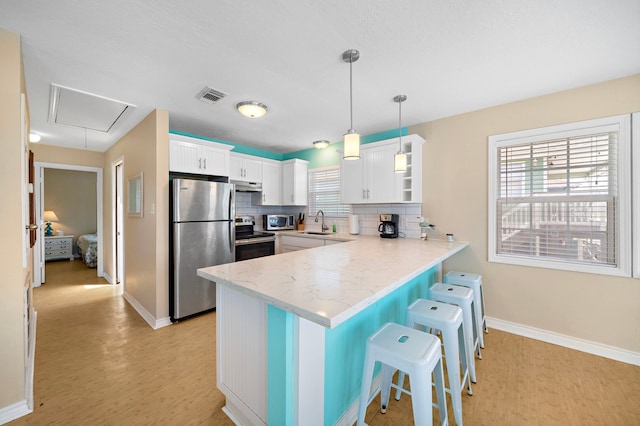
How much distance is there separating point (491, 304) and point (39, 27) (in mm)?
4358

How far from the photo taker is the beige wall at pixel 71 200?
6.48 meters

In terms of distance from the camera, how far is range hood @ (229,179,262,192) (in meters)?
4.06

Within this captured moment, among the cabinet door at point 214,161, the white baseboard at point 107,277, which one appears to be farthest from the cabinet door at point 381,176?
the white baseboard at point 107,277

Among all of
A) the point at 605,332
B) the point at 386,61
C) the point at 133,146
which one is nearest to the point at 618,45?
the point at 386,61

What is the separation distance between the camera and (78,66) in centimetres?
197

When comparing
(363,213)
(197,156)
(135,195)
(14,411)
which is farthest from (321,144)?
(14,411)

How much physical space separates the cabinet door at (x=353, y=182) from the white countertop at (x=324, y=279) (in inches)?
63.9

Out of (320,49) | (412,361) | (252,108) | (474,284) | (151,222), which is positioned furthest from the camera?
(151,222)

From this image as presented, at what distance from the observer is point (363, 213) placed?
396cm

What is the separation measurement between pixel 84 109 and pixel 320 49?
271 cm

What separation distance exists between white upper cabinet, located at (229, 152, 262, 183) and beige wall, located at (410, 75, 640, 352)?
2.56 m

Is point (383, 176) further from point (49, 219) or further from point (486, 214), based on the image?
point (49, 219)

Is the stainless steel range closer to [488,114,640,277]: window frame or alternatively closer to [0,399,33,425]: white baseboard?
[0,399,33,425]: white baseboard

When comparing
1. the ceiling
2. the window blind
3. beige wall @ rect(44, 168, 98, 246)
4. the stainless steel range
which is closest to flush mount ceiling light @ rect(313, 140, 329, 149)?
the ceiling
